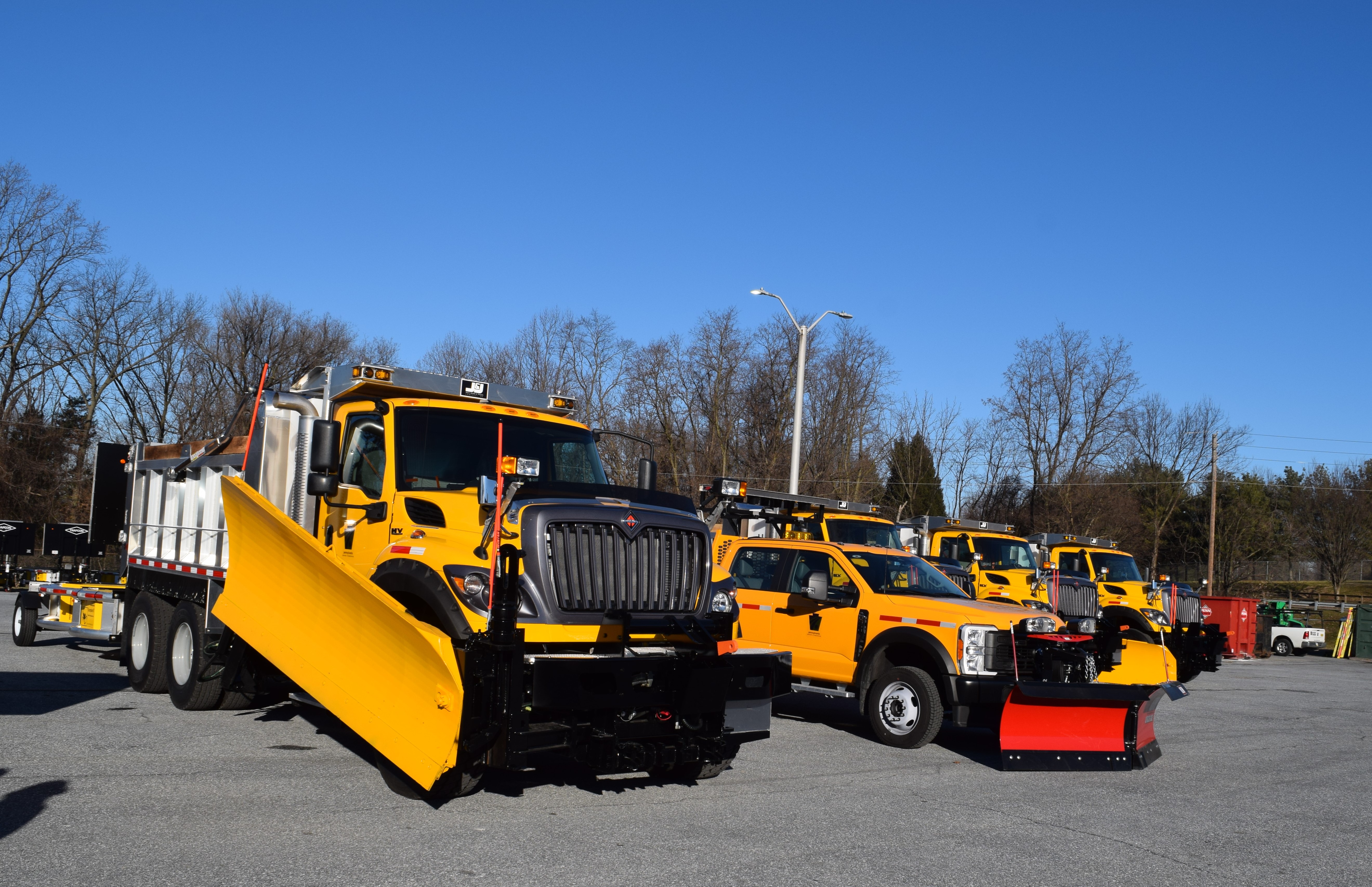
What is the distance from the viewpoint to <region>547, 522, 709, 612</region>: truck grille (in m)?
6.91

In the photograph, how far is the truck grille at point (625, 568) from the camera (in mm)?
6906

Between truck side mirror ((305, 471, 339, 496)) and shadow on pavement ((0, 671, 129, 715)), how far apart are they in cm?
422

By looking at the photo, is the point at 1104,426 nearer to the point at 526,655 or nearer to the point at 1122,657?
the point at 1122,657

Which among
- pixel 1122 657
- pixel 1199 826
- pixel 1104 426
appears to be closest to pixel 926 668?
pixel 1122 657

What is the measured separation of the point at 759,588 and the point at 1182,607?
12934 millimetres

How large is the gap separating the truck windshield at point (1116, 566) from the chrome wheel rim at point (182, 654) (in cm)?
1733

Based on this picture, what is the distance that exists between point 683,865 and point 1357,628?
1242 inches

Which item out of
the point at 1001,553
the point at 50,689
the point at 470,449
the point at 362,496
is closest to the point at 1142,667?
the point at 470,449

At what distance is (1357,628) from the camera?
3095 cm

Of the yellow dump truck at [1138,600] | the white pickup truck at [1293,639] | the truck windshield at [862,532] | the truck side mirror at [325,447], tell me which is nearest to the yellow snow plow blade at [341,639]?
the truck side mirror at [325,447]

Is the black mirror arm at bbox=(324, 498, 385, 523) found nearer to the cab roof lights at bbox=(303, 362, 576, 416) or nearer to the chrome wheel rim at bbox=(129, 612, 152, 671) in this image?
the cab roof lights at bbox=(303, 362, 576, 416)

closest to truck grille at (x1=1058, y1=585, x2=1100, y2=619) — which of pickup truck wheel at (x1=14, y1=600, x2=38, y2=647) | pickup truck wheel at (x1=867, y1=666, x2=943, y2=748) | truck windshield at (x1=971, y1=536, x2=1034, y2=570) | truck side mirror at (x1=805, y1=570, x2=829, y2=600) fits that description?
truck windshield at (x1=971, y1=536, x2=1034, y2=570)

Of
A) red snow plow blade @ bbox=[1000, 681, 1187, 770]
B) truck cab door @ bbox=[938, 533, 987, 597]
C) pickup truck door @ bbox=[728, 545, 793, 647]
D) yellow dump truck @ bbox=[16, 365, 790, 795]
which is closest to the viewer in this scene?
yellow dump truck @ bbox=[16, 365, 790, 795]

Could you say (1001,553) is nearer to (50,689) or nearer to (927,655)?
(927,655)
